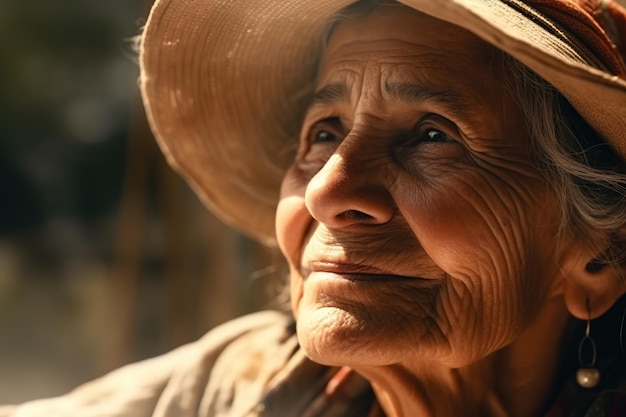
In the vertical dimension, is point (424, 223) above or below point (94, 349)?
above

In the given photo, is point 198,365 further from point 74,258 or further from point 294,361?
point 74,258

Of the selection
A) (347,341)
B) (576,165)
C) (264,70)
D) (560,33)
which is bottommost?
(347,341)

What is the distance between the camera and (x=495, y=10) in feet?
3.17

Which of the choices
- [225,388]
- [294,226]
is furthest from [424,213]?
[225,388]

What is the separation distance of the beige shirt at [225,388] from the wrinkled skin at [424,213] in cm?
21

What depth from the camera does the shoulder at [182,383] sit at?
1.31m

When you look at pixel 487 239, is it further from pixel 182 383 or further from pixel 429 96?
A: pixel 182 383

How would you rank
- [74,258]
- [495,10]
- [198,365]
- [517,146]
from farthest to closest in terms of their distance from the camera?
[74,258] < [198,365] < [517,146] < [495,10]

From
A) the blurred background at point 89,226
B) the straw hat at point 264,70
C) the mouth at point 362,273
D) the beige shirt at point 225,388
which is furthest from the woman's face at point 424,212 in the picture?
the blurred background at point 89,226

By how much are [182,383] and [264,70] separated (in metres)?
0.53

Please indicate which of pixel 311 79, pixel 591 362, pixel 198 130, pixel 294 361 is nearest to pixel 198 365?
pixel 294 361

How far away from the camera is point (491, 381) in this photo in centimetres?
119

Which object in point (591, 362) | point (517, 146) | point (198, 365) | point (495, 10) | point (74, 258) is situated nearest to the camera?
point (495, 10)

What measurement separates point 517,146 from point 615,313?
0.35 m
